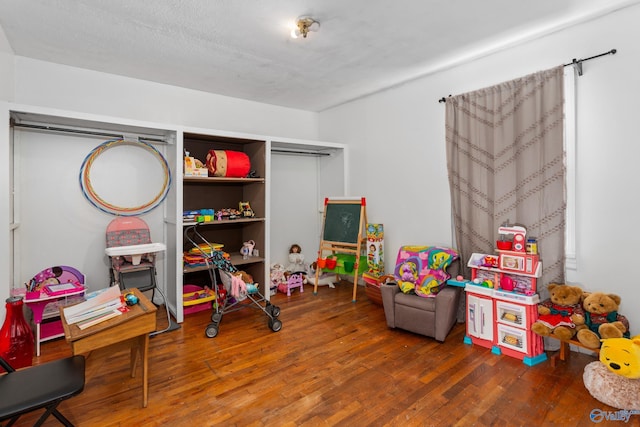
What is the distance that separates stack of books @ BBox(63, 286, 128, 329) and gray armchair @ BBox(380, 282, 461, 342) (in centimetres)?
226

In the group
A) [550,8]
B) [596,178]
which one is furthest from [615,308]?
[550,8]

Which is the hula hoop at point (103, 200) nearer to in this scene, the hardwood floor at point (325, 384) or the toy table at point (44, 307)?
the toy table at point (44, 307)

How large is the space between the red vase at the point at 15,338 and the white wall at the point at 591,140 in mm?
3719

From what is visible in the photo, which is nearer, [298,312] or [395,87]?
[298,312]

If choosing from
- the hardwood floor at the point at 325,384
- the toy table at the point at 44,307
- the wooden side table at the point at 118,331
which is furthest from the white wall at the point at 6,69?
the hardwood floor at the point at 325,384

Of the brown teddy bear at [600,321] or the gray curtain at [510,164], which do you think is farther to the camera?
the gray curtain at [510,164]

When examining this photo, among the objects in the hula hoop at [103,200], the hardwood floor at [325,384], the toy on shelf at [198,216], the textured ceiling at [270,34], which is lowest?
the hardwood floor at [325,384]

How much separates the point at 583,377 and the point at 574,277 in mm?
800

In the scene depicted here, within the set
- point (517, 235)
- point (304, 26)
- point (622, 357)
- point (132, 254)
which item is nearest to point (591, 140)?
point (517, 235)

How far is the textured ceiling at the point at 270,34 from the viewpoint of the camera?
7.55 ft

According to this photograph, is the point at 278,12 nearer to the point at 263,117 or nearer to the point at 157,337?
the point at 263,117

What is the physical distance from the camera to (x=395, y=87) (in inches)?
159

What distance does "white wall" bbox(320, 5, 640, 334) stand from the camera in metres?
2.38

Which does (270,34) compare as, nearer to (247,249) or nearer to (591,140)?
(247,249)
